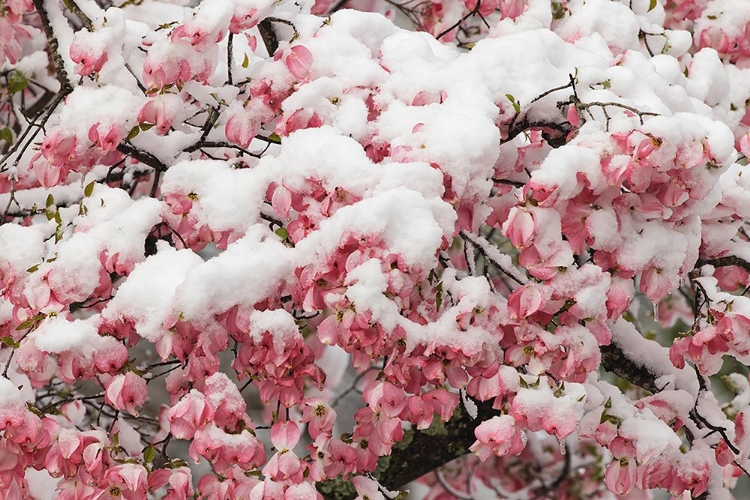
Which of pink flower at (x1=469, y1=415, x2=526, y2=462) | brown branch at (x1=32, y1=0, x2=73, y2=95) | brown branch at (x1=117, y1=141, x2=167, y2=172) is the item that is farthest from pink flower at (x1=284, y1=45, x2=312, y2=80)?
pink flower at (x1=469, y1=415, x2=526, y2=462)

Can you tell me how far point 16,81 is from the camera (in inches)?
112

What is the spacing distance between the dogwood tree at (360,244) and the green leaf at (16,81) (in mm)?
923

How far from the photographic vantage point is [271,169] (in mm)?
1628

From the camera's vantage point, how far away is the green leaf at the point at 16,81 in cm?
284

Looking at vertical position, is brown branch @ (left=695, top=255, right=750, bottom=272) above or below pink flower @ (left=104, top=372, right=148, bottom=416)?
below

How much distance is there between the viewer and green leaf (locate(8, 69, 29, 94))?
2842 mm

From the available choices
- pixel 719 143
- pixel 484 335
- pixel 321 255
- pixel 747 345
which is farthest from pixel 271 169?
pixel 747 345

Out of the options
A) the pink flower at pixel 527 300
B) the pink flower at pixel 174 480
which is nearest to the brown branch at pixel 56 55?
the pink flower at pixel 174 480

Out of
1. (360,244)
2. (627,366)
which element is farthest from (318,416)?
(627,366)

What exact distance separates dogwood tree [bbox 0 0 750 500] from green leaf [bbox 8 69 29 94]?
92cm

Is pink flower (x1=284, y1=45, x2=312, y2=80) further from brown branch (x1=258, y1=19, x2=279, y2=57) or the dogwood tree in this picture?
brown branch (x1=258, y1=19, x2=279, y2=57)

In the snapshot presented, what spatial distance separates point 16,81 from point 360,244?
1.91 m

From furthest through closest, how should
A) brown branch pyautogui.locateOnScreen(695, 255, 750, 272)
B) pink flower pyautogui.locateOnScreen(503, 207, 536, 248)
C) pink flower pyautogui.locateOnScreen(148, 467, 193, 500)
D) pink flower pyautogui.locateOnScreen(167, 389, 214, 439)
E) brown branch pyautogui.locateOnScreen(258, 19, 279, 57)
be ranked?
brown branch pyautogui.locateOnScreen(258, 19, 279, 57) < brown branch pyautogui.locateOnScreen(695, 255, 750, 272) < pink flower pyautogui.locateOnScreen(148, 467, 193, 500) < pink flower pyautogui.locateOnScreen(167, 389, 214, 439) < pink flower pyautogui.locateOnScreen(503, 207, 536, 248)

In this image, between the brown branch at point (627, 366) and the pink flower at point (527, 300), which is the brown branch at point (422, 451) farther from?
the pink flower at point (527, 300)
